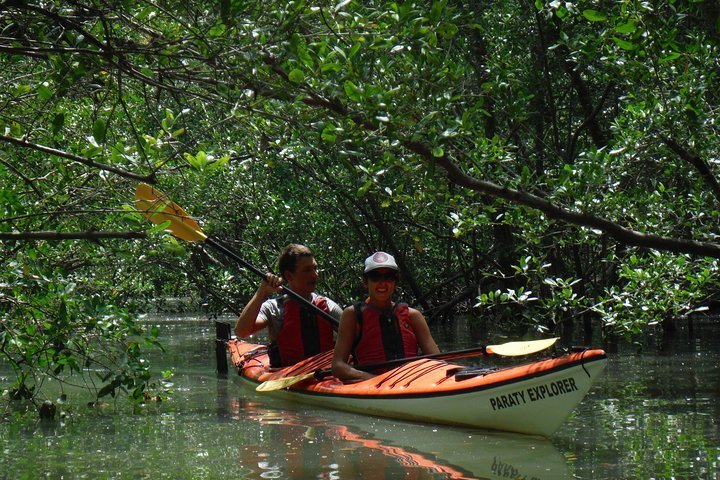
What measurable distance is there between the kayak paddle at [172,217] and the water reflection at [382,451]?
116 cm

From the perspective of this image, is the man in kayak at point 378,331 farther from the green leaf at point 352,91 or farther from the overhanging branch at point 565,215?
the green leaf at point 352,91

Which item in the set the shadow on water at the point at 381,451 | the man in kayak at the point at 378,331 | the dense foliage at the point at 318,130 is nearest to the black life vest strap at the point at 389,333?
the man in kayak at the point at 378,331

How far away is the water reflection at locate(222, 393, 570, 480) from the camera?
467cm

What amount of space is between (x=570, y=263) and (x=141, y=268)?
6529 mm

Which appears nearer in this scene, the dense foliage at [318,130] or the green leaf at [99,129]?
the green leaf at [99,129]

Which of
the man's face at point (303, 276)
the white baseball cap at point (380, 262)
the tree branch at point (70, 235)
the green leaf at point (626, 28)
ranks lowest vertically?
the tree branch at point (70, 235)

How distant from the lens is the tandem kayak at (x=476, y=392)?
5.32 metres

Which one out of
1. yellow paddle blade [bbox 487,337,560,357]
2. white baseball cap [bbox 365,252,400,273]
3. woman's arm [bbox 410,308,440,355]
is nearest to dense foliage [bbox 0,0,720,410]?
white baseball cap [bbox 365,252,400,273]

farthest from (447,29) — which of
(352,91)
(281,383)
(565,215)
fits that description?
(281,383)

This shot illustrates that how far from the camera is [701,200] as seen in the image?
7066 millimetres

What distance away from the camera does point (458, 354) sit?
248 inches

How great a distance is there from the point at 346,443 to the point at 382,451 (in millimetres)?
355

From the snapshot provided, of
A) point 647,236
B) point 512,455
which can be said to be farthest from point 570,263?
point 512,455

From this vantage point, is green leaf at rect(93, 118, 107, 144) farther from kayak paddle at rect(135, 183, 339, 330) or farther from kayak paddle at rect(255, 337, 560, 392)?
kayak paddle at rect(255, 337, 560, 392)
